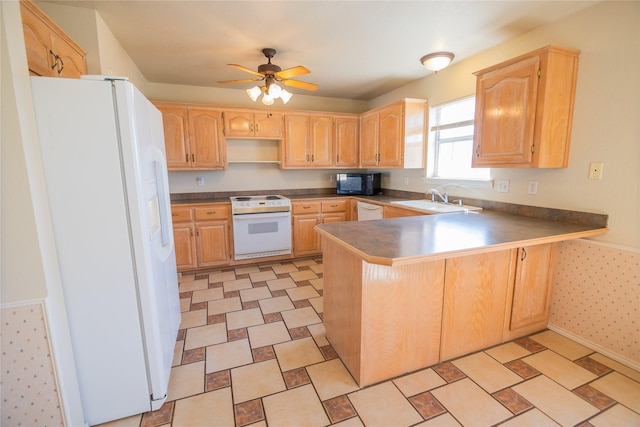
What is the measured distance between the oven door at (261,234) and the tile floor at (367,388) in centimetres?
145

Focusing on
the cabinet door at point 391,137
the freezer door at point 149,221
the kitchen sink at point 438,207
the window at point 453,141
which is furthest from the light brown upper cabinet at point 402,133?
the freezer door at point 149,221

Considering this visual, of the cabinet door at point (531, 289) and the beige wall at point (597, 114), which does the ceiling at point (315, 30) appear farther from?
the cabinet door at point (531, 289)

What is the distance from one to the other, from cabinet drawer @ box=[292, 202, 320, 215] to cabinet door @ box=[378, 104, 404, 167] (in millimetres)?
1089

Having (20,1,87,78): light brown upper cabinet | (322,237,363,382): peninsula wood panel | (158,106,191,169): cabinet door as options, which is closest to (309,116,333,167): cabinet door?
(158,106,191,169): cabinet door

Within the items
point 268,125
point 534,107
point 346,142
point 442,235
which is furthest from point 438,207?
point 268,125

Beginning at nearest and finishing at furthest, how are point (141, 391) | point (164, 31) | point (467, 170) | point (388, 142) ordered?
point (141, 391) → point (164, 31) → point (467, 170) → point (388, 142)

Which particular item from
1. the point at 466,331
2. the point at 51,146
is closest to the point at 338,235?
the point at 466,331

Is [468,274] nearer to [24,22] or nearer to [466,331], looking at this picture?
[466,331]

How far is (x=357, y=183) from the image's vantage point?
177 inches

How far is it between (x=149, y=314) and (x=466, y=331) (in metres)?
1.95

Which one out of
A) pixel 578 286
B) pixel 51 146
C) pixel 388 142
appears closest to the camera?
pixel 51 146

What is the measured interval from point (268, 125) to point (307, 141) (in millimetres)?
609

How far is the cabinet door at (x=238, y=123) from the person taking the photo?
12.7ft

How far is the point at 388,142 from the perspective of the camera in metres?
3.81
